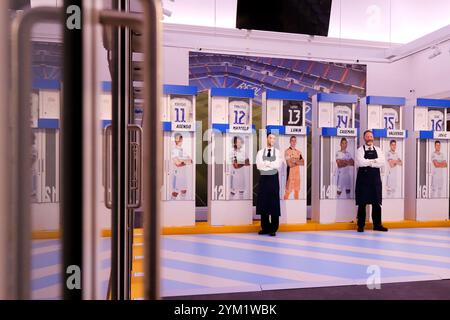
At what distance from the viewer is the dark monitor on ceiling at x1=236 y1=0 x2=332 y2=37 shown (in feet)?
21.1

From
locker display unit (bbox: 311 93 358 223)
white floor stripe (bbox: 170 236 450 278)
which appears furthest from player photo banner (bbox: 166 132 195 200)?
locker display unit (bbox: 311 93 358 223)

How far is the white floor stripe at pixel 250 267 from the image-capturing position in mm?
4254

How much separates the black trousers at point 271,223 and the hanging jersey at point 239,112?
1.84 meters

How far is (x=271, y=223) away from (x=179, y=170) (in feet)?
6.43

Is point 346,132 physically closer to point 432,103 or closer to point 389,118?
point 389,118

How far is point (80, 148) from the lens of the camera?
2.25 ft

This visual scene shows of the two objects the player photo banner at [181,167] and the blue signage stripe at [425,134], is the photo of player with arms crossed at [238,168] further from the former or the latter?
the blue signage stripe at [425,134]

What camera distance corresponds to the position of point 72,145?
69 cm

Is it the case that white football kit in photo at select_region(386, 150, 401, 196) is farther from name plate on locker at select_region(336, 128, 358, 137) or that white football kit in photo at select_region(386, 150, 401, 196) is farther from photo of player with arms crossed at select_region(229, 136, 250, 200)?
photo of player with arms crossed at select_region(229, 136, 250, 200)

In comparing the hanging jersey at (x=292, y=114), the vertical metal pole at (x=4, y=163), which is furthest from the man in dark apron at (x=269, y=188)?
the vertical metal pole at (x=4, y=163)

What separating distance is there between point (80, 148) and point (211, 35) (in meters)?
8.37

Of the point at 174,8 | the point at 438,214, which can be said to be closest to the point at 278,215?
the point at 438,214
